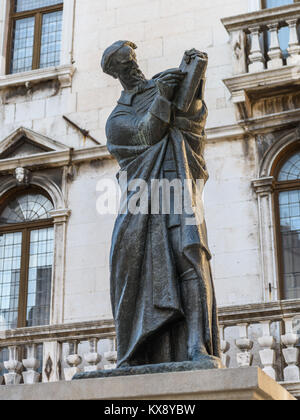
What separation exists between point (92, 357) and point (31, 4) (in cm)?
706

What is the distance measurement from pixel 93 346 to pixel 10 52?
6.08 metres

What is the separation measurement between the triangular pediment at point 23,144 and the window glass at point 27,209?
25.8 inches

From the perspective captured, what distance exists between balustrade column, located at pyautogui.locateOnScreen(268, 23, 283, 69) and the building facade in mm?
17

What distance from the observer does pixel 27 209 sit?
46.9 feet

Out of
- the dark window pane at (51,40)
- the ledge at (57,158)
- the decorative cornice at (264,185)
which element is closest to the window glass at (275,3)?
the decorative cornice at (264,185)

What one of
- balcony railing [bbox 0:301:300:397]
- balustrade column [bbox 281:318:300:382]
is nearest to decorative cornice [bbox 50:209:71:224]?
balcony railing [bbox 0:301:300:397]

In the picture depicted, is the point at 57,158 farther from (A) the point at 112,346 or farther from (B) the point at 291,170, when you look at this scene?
(A) the point at 112,346

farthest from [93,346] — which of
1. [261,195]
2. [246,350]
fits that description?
[261,195]

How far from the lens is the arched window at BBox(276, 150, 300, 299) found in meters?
12.2

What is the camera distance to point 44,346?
38.8 ft

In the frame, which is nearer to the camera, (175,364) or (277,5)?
(175,364)

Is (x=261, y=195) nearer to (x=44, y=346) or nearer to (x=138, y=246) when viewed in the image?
(x=44, y=346)

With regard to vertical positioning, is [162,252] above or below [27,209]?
below

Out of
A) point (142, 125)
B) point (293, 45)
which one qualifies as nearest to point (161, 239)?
point (142, 125)
